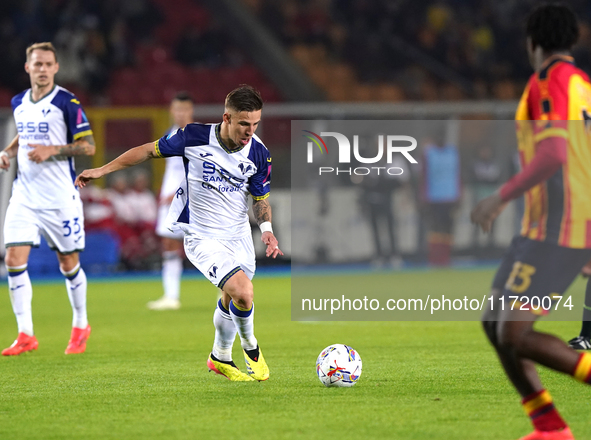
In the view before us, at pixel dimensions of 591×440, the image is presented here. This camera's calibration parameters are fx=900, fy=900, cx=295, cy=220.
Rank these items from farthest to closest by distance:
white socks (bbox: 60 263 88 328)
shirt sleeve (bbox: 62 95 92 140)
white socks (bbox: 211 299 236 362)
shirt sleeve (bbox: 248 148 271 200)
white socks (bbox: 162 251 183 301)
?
white socks (bbox: 162 251 183 301) < white socks (bbox: 60 263 88 328) < shirt sleeve (bbox: 62 95 92 140) < white socks (bbox: 211 299 236 362) < shirt sleeve (bbox: 248 148 271 200)

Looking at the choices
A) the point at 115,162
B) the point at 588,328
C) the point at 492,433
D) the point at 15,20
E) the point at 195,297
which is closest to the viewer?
the point at 492,433

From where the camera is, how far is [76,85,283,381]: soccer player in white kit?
5859 mm

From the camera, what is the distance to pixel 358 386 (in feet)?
19.1

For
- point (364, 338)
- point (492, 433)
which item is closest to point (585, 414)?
point (492, 433)

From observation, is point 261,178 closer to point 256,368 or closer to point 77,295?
point 256,368

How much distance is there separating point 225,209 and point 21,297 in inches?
103

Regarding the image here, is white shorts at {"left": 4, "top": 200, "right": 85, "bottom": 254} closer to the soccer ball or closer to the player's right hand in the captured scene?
the player's right hand

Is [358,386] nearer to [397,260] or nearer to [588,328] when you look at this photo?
[588,328]

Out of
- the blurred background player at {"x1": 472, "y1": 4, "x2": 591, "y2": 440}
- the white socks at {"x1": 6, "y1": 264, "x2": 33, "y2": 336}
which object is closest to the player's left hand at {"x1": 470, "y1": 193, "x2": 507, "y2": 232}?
the blurred background player at {"x1": 472, "y1": 4, "x2": 591, "y2": 440}

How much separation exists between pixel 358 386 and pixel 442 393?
585 millimetres

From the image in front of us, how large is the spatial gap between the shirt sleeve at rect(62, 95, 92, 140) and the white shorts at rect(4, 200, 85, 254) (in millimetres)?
683

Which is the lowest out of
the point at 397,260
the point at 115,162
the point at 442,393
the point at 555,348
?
the point at 397,260

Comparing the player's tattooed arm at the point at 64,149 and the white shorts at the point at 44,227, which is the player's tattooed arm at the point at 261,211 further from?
the white shorts at the point at 44,227

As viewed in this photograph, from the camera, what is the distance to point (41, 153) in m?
7.36
